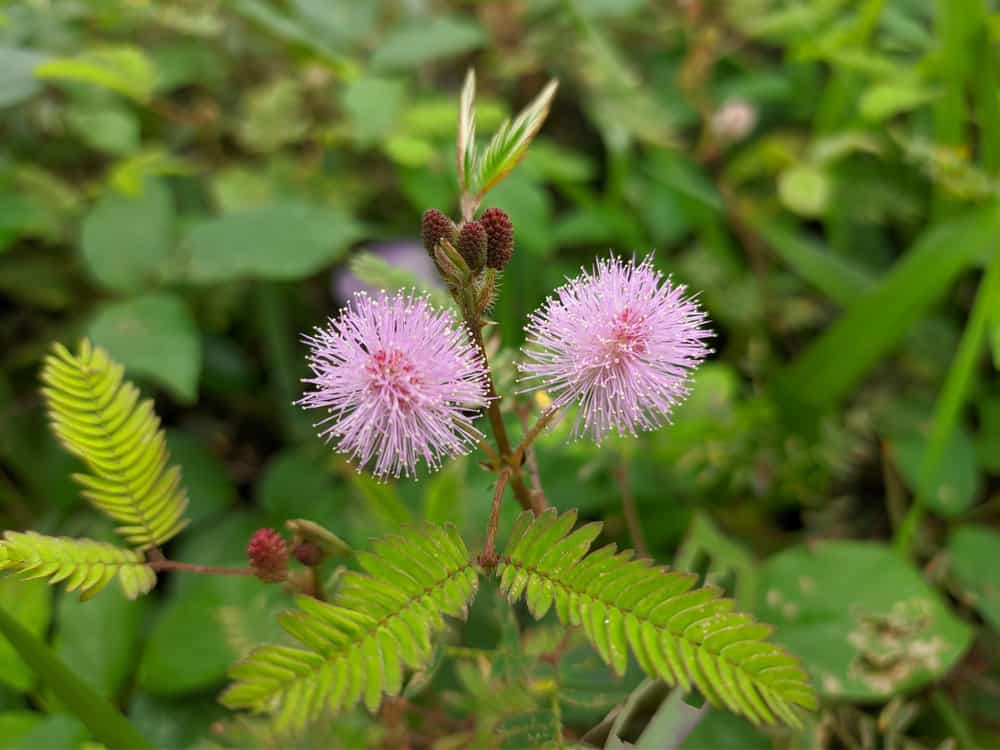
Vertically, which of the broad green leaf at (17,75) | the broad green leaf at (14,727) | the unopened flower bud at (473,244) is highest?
the broad green leaf at (17,75)

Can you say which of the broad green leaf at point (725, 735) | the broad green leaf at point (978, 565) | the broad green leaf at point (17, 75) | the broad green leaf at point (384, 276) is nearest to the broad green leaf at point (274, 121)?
the broad green leaf at point (17, 75)

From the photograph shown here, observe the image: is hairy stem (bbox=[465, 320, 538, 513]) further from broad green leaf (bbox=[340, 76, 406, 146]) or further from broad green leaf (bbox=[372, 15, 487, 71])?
broad green leaf (bbox=[372, 15, 487, 71])

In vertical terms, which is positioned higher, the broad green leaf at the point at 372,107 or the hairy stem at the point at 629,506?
the broad green leaf at the point at 372,107

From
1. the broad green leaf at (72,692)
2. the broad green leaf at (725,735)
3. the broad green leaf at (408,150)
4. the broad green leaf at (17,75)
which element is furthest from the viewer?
the broad green leaf at (408,150)

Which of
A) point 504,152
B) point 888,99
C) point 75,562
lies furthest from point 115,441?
point 888,99

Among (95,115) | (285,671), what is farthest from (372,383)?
(95,115)

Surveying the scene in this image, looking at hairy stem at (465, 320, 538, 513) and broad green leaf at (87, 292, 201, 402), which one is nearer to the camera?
hairy stem at (465, 320, 538, 513)

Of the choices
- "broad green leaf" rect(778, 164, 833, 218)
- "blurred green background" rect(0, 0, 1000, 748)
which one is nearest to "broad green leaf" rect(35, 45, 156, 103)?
"blurred green background" rect(0, 0, 1000, 748)

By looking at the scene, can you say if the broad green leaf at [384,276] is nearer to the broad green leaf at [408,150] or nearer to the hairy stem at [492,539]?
the hairy stem at [492,539]
